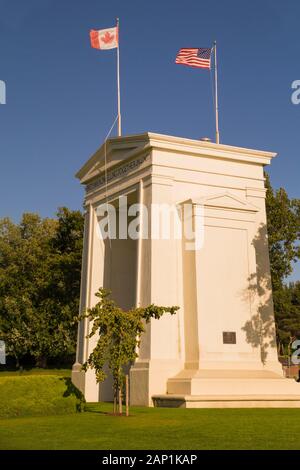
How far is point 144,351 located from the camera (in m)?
26.6

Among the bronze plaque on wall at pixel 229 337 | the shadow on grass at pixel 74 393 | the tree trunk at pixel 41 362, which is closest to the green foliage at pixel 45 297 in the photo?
the tree trunk at pixel 41 362

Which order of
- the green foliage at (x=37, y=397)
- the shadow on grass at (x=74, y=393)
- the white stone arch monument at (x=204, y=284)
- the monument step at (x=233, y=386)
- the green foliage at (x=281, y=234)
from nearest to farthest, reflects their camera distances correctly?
the green foliage at (x=37, y=397) → the shadow on grass at (x=74, y=393) → the monument step at (x=233, y=386) → the white stone arch monument at (x=204, y=284) → the green foliage at (x=281, y=234)

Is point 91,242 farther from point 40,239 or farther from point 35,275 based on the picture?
point 40,239

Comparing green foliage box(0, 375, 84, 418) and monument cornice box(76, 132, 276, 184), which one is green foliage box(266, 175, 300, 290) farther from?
green foliage box(0, 375, 84, 418)

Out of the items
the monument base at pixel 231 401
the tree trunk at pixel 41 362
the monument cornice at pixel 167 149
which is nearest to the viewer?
the monument base at pixel 231 401

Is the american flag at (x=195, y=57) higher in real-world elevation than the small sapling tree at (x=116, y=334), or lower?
higher

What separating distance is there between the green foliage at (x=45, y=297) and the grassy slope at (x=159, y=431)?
37283 millimetres

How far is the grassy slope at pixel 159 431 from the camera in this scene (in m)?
12.0

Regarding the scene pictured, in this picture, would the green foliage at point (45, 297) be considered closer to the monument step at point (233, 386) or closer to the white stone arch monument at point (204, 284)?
the white stone arch monument at point (204, 284)

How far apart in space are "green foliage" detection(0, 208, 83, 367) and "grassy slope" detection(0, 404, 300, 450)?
122 feet

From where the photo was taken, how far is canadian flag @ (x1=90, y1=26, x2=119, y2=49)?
109 feet

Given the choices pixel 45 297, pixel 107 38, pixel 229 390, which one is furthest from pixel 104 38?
pixel 45 297

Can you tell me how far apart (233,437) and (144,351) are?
13.9m
